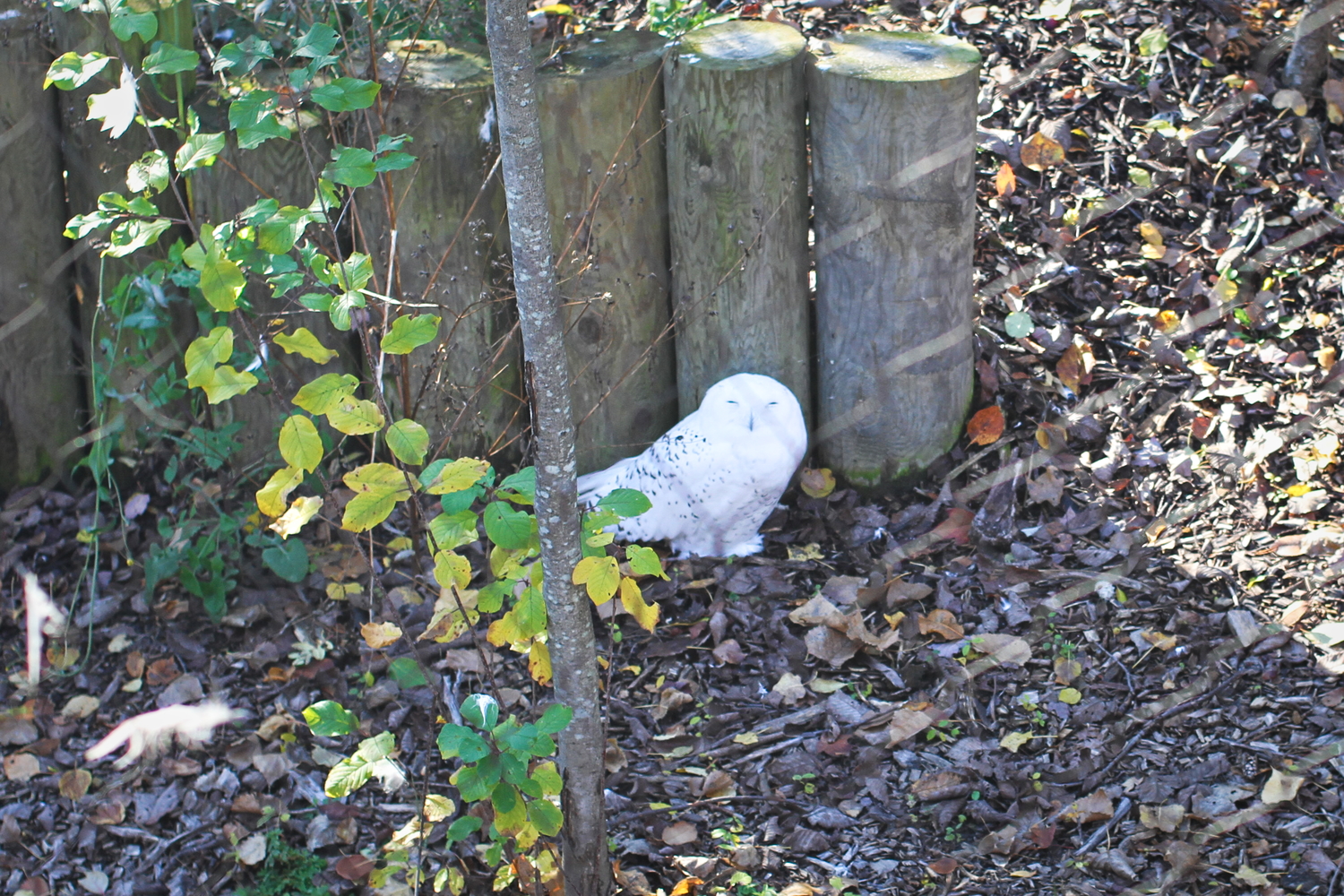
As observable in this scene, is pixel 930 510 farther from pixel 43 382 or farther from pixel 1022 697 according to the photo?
pixel 43 382

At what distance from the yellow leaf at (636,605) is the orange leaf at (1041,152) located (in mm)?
2698

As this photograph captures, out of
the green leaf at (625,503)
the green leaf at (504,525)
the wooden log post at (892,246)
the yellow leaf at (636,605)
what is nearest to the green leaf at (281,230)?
the green leaf at (504,525)

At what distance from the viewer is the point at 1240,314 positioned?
3637mm

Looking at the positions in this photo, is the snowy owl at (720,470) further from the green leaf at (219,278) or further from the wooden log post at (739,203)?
the green leaf at (219,278)

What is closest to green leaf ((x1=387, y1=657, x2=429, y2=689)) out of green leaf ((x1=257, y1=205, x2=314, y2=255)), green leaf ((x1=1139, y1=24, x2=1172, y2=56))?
green leaf ((x1=257, y1=205, x2=314, y2=255))

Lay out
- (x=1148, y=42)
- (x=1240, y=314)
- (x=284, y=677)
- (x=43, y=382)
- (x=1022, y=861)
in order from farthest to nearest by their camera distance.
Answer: (x=1148, y=42) → (x=1240, y=314) → (x=43, y=382) → (x=284, y=677) → (x=1022, y=861)

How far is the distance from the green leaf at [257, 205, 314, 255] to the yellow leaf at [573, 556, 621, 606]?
65cm

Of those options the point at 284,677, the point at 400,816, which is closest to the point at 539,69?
the point at 284,677

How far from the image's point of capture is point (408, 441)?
1.75 metres

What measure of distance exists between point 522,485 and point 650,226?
1631mm

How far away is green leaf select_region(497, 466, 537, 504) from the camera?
1769 millimetres

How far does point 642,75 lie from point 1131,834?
217 cm

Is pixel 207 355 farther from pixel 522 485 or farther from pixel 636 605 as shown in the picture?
pixel 636 605

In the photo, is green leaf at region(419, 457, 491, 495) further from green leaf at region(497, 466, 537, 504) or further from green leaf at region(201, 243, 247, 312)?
green leaf at region(201, 243, 247, 312)
